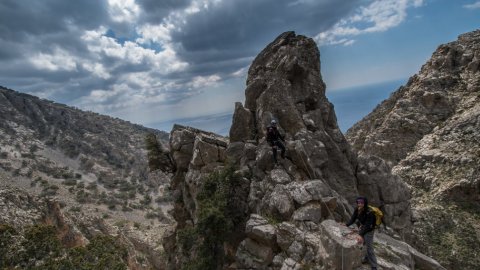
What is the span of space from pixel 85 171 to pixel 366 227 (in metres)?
A: 135

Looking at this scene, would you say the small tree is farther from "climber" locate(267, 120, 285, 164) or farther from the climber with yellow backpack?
the climber with yellow backpack

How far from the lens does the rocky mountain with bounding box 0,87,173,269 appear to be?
7400 centimetres

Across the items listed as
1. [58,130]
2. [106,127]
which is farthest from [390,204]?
[106,127]

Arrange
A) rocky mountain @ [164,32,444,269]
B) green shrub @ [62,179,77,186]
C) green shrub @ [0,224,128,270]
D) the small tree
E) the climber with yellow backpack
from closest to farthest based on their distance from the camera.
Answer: the climber with yellow backpack < rocky mountain @ [164,32,444,269] < green shrub @ [0,224,128,270] < the small tree < green shrub @ [62,179,77,186]

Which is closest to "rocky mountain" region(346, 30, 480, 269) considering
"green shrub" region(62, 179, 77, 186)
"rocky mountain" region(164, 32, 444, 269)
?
"rocky mountain" region(164, 32, 444, 269)

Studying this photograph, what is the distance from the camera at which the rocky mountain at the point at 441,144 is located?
158ft

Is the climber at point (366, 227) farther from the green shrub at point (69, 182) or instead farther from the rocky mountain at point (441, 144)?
the green shrub at point (69, 182)

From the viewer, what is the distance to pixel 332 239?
17.7 meters

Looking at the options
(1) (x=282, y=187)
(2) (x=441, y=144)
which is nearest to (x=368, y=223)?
(1) (x=282, y=187)

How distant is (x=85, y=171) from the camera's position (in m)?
136

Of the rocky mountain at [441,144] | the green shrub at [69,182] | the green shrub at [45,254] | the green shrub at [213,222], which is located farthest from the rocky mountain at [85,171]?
the rocky mountain at [441,144]

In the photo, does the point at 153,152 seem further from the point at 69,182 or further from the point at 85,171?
the point at 85,171

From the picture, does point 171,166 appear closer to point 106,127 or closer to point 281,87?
point 281,87

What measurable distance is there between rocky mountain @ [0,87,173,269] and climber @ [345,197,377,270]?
3083 centimetres
